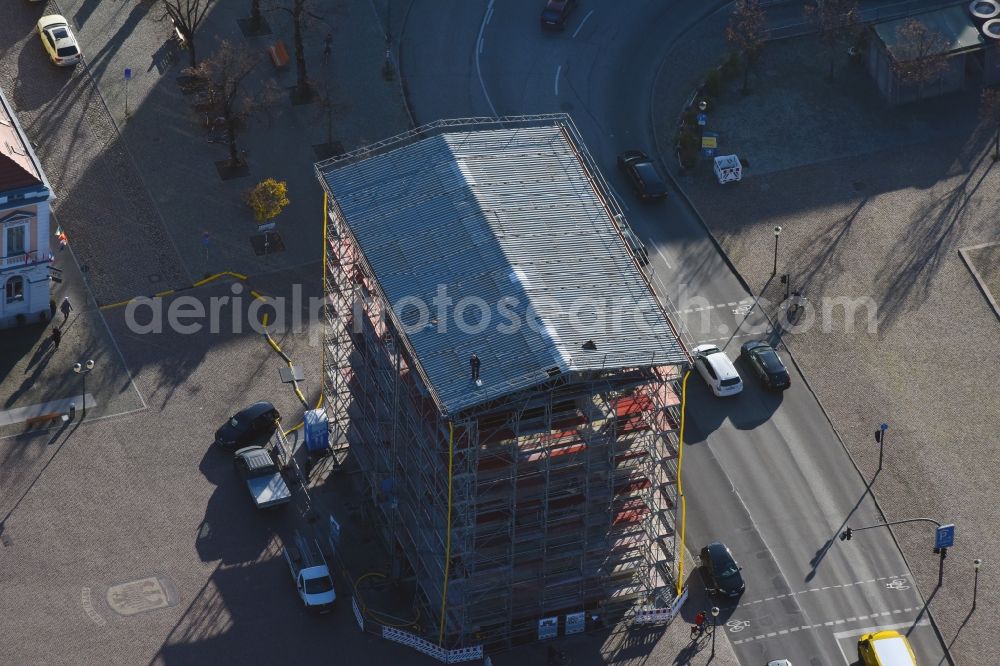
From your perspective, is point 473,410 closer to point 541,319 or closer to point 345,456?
point 541,319

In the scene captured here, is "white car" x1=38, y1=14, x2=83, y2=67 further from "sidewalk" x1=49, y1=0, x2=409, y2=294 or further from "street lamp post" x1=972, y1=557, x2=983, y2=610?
"street lamp post" x1=972, y1=557, x2=983, y2=610

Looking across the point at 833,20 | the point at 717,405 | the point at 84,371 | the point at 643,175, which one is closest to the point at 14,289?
the point at 84,371

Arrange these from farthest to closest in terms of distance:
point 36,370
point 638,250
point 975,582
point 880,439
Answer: point 638,250 → point 36,370 → point 880,439 → point 975,582

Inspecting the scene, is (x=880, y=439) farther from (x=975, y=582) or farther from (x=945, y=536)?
(x=975, y=582)

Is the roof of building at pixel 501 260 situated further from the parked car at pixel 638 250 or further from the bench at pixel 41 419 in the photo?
the bench at pixel 41 419

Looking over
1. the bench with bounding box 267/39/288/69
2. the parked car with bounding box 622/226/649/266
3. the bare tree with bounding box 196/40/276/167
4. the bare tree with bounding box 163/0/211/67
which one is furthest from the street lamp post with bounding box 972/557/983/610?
the bare tree with bounding box 163/0/211/67

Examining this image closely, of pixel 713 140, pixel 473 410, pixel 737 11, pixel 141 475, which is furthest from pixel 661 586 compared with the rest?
pixel 737 11
